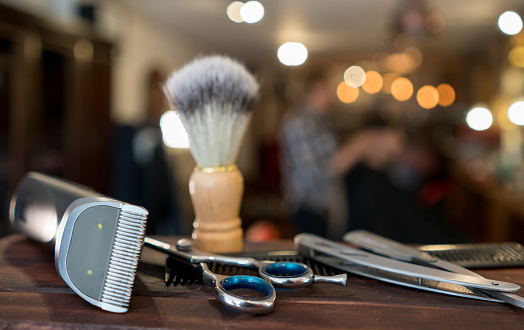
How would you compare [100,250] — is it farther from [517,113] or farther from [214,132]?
[517,113]

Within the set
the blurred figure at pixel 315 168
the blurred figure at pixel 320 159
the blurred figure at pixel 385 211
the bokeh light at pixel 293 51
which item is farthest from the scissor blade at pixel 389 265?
the bokeh light at pixel 293 51

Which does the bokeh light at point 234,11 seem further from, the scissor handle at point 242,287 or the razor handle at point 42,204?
the scissor handle at point 242,287

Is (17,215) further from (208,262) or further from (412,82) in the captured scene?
(412,82)

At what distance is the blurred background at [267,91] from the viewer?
2188mm

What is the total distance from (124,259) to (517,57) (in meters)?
4.61

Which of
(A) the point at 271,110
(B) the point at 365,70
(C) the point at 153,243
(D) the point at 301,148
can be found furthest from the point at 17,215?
(A) the point at 271,110

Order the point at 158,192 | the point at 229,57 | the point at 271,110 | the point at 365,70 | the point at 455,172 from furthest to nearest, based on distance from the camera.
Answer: the point at 271,110, the point at 365,70, the point at 455,172, the point at 158,192, the point at 229,57

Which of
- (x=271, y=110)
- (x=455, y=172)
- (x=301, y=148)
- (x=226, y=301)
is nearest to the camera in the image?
(x=226, y=301)

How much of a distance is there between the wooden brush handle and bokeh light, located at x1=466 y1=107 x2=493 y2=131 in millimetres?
5650

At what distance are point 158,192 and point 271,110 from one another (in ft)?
22.9

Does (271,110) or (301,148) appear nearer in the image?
(301,148)

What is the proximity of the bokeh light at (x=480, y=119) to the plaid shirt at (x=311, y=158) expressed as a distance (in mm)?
3730

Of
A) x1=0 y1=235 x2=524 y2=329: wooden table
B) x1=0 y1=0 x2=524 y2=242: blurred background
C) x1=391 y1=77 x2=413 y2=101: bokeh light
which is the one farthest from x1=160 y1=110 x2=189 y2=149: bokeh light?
x1=391 y1=77 x2=413 y2=101: bokeh light

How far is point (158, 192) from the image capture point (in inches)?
77.5
